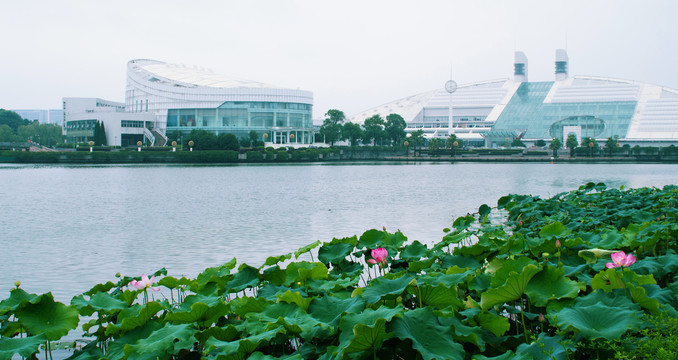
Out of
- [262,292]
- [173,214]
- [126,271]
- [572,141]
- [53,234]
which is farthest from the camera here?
[572,141]

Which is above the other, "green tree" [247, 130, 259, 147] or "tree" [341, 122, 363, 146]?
"tree" [341, 122, 363, 146]

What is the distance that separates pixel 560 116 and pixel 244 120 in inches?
2161

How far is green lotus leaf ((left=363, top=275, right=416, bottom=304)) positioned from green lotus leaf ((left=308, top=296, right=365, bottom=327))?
3.3 inches

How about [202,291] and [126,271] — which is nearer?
[202,291]

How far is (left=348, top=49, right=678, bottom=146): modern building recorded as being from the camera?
10594cm

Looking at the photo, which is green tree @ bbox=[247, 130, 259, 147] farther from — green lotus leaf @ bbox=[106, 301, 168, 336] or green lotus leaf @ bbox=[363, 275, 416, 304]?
green lotus leaf @ bbox=[363, 275, 416, 304]

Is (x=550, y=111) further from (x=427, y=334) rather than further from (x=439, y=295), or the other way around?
(x=427, y=334)

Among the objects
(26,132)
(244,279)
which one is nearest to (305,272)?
(244,279)

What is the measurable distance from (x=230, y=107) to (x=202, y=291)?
9459 cm

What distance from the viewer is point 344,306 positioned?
483 cm

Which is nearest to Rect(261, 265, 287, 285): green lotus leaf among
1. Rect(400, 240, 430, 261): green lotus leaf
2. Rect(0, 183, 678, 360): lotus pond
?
Rect(0, 183, 678, 360): lotus pond

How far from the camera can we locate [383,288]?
507cm

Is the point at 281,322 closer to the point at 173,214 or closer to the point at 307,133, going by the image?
the point at 173,214

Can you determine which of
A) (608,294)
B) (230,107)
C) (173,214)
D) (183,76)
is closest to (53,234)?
(173,214)
